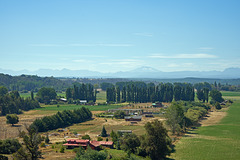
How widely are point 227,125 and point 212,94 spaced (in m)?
46.6

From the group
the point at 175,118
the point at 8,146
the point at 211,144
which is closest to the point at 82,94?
the point at 175,118

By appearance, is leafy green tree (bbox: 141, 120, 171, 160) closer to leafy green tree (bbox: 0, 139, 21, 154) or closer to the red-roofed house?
the red-roofed house

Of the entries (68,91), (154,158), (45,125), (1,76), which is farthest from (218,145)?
(1,76)

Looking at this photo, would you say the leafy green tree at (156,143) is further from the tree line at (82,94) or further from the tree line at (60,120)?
the tree line at (82,94)

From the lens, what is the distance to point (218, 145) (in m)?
43.6

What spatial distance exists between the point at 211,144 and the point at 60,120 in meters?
34.7

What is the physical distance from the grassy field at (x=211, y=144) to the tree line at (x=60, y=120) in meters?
29.1

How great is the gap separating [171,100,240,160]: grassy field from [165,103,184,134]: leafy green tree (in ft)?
9.68

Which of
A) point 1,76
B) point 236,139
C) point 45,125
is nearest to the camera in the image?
point 236,139

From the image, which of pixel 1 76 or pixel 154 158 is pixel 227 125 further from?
pixel 1 76

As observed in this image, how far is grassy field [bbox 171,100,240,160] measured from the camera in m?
37.7

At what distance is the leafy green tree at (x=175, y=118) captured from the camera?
5341 centimetres

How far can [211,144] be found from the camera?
44.3 meters

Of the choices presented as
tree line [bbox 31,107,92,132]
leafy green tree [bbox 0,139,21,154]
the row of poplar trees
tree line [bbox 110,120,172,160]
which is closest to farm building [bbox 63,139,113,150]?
tree line [bbox 110,120,172,160]
